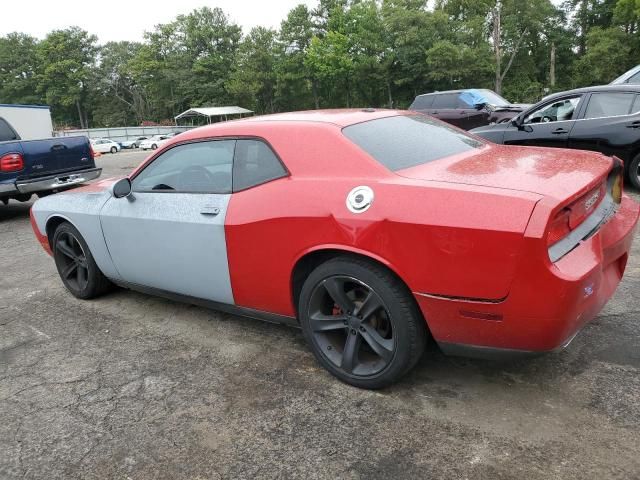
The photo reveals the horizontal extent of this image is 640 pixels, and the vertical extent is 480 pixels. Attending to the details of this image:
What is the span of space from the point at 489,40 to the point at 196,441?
5780 centimetres

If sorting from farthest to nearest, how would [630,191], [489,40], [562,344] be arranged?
[489,40] → [630,191] → [562,344]

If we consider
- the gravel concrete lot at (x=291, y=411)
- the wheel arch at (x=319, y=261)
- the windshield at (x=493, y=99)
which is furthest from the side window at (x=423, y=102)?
the wheel arch at (x=319, y=261)

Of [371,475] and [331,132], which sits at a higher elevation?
[331,132]

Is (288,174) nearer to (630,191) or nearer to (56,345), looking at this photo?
(56,345)

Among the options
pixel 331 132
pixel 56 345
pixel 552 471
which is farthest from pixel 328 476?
pixel 56 345

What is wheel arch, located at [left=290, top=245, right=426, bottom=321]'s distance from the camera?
8.14ft

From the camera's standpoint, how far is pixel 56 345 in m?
3.61

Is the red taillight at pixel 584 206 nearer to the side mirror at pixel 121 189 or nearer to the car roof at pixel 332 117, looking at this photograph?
the car roof at pixel 332 117

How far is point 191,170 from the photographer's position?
3494 mm

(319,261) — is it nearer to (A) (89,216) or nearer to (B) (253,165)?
(B) (253,165)

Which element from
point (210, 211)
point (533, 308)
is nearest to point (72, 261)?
point (210, 211)

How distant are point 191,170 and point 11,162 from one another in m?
5.61

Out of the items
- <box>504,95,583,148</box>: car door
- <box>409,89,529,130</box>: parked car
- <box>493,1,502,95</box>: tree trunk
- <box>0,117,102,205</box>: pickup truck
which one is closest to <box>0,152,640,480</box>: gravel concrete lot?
<box>504,95,583,148</box>: car door

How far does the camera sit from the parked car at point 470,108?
1218cm
